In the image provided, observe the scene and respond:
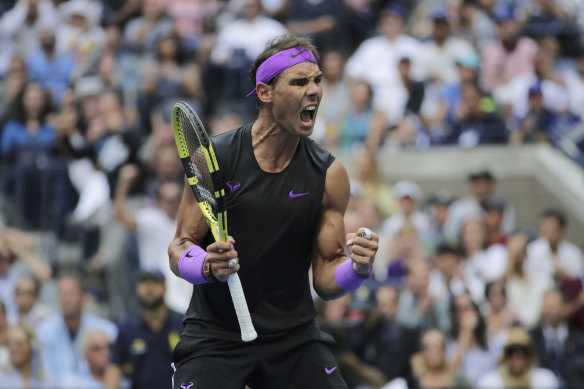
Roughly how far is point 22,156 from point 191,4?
3.56 meters

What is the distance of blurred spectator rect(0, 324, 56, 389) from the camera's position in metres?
8.67

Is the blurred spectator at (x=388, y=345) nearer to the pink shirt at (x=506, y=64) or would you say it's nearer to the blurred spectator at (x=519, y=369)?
the blurred spectator at (x=519, y=369)

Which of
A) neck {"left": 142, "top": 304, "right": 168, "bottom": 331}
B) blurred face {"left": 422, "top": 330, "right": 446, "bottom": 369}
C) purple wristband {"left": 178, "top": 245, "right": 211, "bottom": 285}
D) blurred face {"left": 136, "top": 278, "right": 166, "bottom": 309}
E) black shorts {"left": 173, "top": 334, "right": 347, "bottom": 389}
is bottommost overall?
blurred face {"left": 422, "top": 330, "right": 446, "bottom": 369}

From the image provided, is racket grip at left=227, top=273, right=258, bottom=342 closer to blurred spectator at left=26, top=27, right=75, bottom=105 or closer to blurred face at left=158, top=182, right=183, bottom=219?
blurred face at left=158, top=182, right=183, bottom=219

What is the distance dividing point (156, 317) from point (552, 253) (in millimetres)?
4082

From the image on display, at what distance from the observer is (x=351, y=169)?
39.3ft

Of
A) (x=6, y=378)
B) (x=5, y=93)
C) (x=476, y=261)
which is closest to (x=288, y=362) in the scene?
(x=6, y=378)

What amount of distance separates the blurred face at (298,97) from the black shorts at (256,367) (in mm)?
1058

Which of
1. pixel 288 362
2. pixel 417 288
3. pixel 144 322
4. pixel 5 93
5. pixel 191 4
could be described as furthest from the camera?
pixel 191 4

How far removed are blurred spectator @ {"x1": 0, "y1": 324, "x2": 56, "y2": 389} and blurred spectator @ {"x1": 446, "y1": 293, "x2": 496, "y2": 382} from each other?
136 inches

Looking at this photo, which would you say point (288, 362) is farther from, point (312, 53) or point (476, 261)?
point (476, 261)

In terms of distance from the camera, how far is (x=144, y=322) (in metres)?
8.45

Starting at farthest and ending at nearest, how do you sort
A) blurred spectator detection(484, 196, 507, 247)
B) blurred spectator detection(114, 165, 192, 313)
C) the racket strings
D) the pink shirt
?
the pink shirt
blurred spectator detection(484, 196, 507, 247)
blurred spectator detection(114, 165, 192, 313)
the racket strings

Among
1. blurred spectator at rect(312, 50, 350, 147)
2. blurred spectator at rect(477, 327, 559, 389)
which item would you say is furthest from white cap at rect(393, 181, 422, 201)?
blurred spectator at rect(477, 327, 559, 389)
